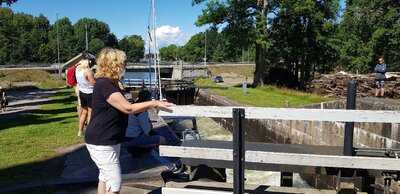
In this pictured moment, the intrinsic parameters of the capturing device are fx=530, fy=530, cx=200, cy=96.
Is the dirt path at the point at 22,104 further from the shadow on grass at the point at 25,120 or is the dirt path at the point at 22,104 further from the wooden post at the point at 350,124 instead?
the wooden post at the point at 350,124

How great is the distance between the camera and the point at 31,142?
11.5 m

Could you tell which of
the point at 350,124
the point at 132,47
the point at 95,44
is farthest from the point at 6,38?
the point at 350,124

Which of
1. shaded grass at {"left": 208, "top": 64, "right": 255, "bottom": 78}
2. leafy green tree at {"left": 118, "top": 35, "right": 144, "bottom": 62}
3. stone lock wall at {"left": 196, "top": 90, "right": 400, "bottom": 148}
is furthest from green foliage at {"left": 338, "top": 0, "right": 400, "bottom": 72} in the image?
leafy green tree at {"left": 118, "top": 35, "right": 144, "bottom": 62}

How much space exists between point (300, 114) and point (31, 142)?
8141 millimetres

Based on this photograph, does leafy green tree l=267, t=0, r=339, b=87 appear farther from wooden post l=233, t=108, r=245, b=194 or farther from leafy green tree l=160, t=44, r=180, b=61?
leafy green tree l=160, t=44, r=180, b=61

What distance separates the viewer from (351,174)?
5.60 metres

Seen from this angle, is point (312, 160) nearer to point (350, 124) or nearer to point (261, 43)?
point (350, 124)

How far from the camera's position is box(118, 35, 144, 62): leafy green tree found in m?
146

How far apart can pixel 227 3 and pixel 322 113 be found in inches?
1294

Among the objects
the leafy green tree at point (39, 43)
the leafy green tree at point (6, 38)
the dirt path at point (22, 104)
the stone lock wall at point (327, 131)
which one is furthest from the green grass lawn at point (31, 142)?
the leafy green tree at point (39, 43)

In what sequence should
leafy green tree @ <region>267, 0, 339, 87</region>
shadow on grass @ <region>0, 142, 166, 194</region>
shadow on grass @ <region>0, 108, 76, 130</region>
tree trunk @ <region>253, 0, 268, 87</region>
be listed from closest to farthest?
shadow on grass @ <region>0, 142, 166, 194</region> < shadow on grass @ <region>0, 108, 76, 130</region> < tree trunk @ <region>253, 0, 268, 87</region> < leafy green tree @ <region>267, 0, 339, 87</region>

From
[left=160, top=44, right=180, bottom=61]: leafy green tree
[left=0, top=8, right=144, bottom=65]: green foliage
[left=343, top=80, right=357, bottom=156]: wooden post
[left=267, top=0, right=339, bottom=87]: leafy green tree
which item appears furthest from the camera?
[left=160, top=44, right=180, bottom=61]: leafy green tree

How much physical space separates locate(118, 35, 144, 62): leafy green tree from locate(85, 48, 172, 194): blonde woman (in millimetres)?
140280

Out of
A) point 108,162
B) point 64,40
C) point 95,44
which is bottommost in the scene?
point 108,162
